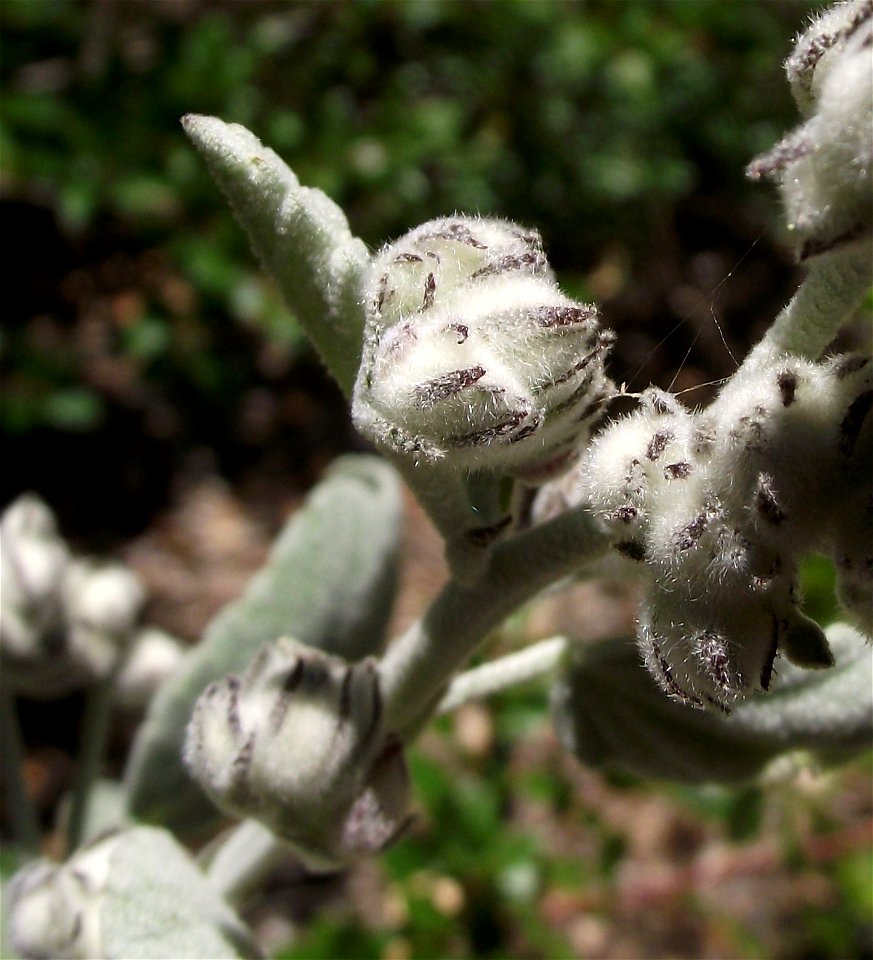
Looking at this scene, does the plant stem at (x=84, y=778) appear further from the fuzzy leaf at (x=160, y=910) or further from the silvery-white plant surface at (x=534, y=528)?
the fuzzy leaf at (x=160, y=910)

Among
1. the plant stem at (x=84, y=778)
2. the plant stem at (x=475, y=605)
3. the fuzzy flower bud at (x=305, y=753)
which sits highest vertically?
the plant stem at (x=475, y=605)

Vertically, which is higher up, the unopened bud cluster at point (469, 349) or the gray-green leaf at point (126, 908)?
the unopened bud cluster at point (469, 349)

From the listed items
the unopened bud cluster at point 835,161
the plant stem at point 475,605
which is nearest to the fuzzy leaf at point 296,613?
the plant stem at point 475,605

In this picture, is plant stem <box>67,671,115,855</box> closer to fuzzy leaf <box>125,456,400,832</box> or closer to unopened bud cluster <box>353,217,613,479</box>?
fuzzy leaf <box>125,456,400,832</box>

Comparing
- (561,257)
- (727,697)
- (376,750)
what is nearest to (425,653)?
(376,750)

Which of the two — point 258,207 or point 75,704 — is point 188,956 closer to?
point 258,207

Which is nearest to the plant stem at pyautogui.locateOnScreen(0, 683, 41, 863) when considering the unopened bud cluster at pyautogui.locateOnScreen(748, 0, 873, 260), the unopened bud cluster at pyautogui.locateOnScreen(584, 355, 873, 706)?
the unopened bud cluster at pyautogui.locateOnScreen(584, 355, 873, 706)
